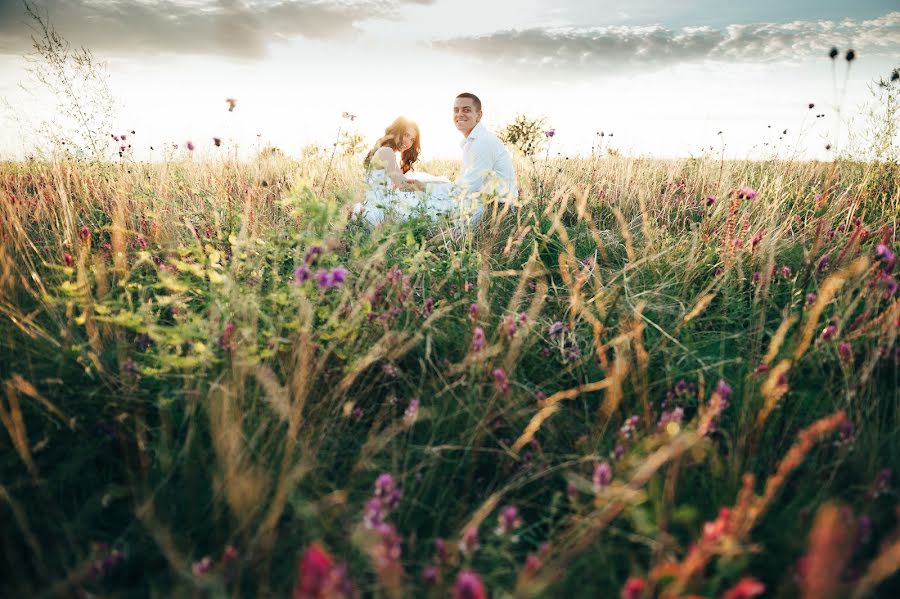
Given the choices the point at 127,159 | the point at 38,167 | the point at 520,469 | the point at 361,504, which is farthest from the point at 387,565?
the point at 38,167

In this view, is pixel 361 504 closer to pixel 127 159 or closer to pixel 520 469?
pixel 520 469

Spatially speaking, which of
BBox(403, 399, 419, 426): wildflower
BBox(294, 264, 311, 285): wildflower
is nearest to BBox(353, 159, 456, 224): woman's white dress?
BBox(294, 264, 311, 285): wildflower

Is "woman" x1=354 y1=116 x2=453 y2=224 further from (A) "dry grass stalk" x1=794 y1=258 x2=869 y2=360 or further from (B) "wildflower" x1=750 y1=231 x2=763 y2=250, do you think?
(A) "dry grass stalk" x1=794 y1=258 x2=869 y2=360

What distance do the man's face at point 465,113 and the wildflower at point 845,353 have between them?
14.3 feet

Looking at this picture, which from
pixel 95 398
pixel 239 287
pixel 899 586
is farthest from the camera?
pixel 239 287

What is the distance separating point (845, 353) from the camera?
1543 mm

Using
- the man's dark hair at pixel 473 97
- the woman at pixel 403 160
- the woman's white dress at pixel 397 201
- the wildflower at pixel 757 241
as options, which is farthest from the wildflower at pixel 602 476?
the man's dark hair at pixel 473 97

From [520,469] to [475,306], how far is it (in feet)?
2.30

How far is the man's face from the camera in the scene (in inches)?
204

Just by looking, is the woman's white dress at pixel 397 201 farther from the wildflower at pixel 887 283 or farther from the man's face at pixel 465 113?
the wildflower at pixel 887 283

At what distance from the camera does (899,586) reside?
3.25 ft

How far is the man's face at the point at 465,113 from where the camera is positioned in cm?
→ 518

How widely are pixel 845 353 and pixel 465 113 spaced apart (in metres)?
4.45

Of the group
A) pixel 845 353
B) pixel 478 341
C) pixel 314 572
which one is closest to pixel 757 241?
pixel 845 353
